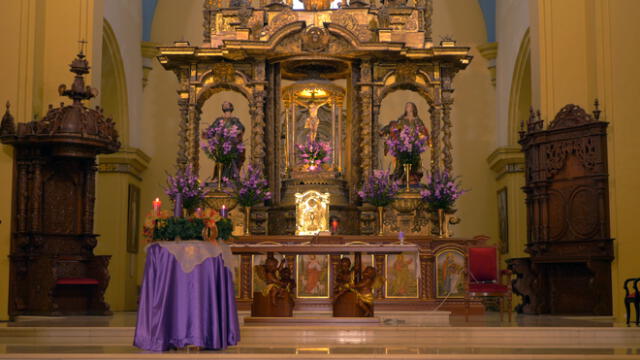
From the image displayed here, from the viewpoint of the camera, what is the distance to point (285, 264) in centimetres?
1295

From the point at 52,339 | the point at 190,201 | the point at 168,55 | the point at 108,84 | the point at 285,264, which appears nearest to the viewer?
the point at 52,339

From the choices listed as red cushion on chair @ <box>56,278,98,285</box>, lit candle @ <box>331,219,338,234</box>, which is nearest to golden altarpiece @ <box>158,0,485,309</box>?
lit candle @ <box>331,219,338,234</box>

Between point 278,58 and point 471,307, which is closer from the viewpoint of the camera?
point 471,307

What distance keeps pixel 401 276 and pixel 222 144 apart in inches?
136

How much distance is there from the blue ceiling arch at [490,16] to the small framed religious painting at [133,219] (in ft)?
28.1

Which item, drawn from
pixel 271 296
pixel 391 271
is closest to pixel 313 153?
pixel 391 271

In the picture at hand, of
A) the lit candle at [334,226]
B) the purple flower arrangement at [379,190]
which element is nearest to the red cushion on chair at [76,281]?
→ the lit candle at [334,226]

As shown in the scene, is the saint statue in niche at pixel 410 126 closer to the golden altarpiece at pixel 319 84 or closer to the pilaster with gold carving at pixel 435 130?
the pilaster with gold carving at pixel 435 130

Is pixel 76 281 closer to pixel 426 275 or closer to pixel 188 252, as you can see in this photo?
pixel 426 275

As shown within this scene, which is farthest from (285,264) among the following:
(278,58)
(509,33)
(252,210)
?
(509,33)

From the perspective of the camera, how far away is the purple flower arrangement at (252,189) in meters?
13.8

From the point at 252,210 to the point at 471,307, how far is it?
3664mm

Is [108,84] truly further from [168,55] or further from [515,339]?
[515,339]

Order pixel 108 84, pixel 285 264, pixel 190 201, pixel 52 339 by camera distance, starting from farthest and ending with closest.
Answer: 1. pixel 108 84
2. pixel 190 201
3. pixel 285 264
4. pixel 52 339
